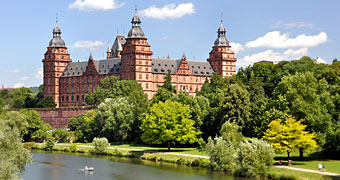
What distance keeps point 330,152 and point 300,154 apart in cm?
311

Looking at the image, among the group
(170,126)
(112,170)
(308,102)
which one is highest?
(308,102)

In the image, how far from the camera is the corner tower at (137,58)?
111125 mm

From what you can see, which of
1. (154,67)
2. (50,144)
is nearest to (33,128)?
(50,144)

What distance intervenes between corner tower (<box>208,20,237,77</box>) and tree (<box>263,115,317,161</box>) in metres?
78.0

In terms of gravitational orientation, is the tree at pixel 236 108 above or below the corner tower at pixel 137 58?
below

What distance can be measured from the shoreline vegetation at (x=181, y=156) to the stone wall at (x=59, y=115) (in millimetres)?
28351

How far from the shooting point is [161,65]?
119062mm

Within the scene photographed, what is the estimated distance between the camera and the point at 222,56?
128375 millimetres

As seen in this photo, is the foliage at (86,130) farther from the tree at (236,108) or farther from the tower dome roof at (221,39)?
the tower dome roof at (221,39)

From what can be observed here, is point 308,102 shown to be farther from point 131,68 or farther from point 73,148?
point 131,68

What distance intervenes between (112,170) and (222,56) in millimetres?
78963

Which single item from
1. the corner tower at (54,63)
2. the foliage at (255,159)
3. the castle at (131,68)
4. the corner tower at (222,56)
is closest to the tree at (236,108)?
the foliage at (255,159)

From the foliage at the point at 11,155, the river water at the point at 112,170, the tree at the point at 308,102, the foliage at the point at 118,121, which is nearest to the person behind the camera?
the foliage at the point at 11,155

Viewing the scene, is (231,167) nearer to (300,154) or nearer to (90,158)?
(300,154)
